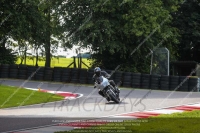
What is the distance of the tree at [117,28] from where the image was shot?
114 ft

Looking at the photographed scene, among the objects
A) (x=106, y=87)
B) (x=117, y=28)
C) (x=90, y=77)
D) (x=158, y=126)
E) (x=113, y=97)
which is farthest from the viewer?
(x=117, y=28)

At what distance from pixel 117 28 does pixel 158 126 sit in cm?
2412

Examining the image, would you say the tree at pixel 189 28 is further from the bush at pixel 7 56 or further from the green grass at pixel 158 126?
the green grass at pixel 158 126

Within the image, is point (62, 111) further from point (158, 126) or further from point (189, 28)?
point (189, 28)

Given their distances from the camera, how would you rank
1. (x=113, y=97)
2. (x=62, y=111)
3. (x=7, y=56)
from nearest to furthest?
1. (x=62, y=111)
2. (x=113, y=97)
3. (x=7, y=56)

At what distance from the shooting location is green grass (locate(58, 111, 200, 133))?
415 inches

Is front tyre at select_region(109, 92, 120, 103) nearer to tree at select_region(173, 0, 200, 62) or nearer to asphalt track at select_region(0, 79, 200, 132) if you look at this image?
asphalt track at select_region(0, 79, 200, 132)

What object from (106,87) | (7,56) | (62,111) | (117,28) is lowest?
(62,111)

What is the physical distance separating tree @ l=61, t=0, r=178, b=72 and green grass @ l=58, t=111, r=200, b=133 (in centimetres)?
2138

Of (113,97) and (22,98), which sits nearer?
(113,97)

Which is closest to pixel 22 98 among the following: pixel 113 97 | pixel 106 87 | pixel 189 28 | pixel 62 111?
pixel 106 87

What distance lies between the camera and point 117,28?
3509 centimetres

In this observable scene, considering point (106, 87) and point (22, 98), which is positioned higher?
point (106, 87)

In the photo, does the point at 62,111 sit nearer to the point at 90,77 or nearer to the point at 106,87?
the point at 106,87
